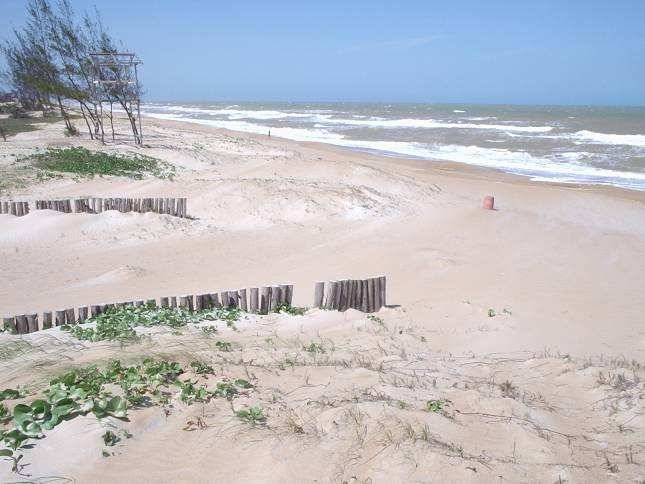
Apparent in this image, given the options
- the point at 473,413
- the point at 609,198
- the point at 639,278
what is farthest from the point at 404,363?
the point at 609,198

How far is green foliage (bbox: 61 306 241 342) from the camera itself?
196 inches

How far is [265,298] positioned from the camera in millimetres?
6695

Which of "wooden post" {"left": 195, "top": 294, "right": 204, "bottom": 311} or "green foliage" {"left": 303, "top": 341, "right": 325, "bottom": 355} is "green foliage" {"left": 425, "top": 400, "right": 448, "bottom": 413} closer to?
"green foliage" {"left": 303, "top": 341, "right": 325, "bottom": 355}

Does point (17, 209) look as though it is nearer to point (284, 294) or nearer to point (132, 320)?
point (132, 320)

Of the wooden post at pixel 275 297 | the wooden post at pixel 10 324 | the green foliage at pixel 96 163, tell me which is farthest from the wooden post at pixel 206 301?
the green foliage at pixel 96 163

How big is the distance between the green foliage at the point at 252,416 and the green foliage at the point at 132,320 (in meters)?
2.01

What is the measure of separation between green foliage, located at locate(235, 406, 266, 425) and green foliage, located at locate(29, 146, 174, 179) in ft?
47.8

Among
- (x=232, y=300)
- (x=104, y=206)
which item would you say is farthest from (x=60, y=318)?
(x=104, y=206)

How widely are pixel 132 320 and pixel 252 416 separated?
9.36 ft

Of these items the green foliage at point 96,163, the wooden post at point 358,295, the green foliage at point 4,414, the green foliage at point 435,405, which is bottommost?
the wooden post at point 358,295

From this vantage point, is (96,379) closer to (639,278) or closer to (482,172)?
(639,278)

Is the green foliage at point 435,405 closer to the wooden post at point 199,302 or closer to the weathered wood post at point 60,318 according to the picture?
the wooden post at point 199,302

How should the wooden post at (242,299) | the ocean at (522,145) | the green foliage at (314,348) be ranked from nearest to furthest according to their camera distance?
the green foliage at (314,348)
the wooden post at (242,299)
the ocean at (522,145)

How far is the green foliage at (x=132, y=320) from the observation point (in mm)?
4970
